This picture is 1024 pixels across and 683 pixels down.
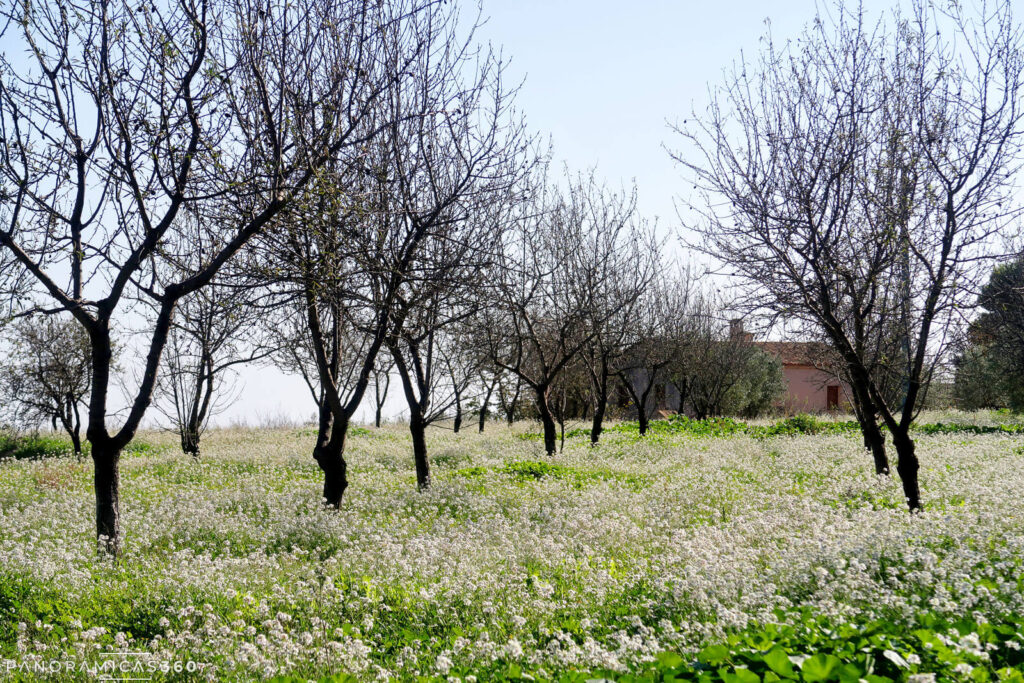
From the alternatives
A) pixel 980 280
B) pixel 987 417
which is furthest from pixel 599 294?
pixel 987 417

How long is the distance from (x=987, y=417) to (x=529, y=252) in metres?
22.9

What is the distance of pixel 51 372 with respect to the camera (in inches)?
945

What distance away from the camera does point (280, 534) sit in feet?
32.0

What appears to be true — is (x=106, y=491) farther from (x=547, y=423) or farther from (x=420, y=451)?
(x=547, y=423)

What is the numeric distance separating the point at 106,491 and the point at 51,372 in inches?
708

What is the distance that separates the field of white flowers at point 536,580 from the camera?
4.88 m

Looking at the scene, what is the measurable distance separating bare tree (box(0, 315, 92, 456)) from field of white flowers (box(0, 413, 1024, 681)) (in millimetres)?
12144

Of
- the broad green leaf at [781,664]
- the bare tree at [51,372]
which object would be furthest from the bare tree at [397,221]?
the bare tree at [51,372]

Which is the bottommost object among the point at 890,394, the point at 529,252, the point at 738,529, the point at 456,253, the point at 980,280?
the point at 738,529

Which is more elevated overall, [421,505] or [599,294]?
[599,294]

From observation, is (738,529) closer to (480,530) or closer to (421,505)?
(480,530)

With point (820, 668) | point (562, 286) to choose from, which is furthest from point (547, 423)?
point (820, 668)

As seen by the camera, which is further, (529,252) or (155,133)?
(529,252)

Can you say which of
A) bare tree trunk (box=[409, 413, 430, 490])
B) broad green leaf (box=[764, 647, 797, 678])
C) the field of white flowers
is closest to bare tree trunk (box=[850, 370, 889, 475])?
the field of white flowers
